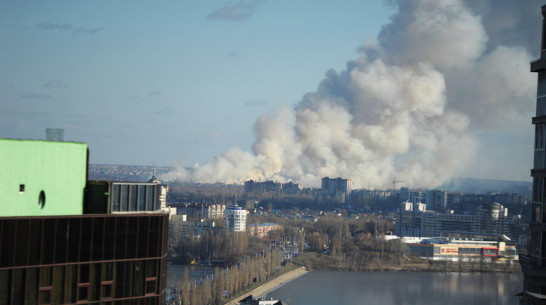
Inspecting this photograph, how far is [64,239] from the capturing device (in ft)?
12.8

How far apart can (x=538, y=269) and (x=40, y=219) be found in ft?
7.47

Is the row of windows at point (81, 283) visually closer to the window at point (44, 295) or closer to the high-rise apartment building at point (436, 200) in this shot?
the window at point (44, 295)

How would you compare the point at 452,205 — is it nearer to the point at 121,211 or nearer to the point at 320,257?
the point at 320,257

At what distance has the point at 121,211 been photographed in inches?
169

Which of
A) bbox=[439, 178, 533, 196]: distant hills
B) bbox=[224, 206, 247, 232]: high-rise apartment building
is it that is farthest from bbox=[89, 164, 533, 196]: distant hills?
bbox=[224, 206, 247, 232]: high-rise apartment building

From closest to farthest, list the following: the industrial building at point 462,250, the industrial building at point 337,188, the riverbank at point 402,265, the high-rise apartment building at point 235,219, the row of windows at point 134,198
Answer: the row of windows at point 134,198
the riverbank at point 402,265
the industrial building at point 462,250
the high-rise apartment building at point 235,219
the industrial building at point 337,188

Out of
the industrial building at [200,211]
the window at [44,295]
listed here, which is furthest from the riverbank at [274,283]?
the industrial building at [200,211]

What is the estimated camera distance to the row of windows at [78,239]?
374 centimetres

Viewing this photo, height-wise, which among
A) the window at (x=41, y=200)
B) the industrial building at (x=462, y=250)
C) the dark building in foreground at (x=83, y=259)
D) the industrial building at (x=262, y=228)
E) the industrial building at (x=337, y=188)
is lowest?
the industrial building at (x=462, y=250)

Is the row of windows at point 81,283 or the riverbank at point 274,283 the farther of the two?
the riverbank at point 274,283

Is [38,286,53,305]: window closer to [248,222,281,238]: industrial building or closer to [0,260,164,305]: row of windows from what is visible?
[0,260,164,305]: row of windows

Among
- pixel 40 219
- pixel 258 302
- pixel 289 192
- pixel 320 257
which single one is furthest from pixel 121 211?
pixel 289 192

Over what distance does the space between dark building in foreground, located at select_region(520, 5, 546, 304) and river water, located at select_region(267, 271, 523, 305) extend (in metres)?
12.5

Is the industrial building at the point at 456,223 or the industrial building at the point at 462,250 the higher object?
the industrial building at the point at 456,223
